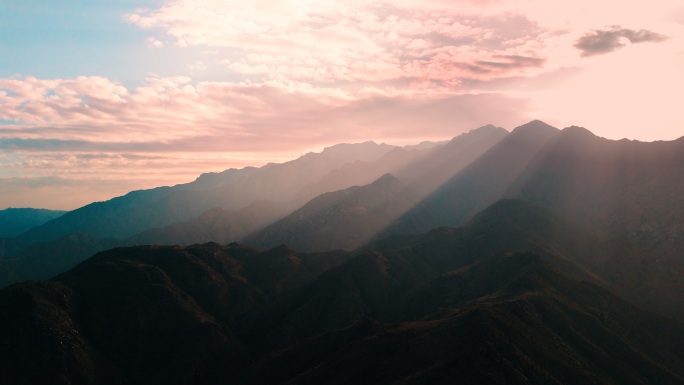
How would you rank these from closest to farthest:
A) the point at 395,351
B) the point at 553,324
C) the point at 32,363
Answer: the point at 395,351 → the point at 553,324 → the point at 32,363

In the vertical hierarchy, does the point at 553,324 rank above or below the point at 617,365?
above

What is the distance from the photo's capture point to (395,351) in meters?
149

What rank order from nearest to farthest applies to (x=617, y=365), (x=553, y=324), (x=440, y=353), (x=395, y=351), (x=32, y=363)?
1. (x=440, y=353)
2. (x=395, y=351)
3. (x=617, y=365)
4. (x=553, y=324)
5. (x=32, y=363)

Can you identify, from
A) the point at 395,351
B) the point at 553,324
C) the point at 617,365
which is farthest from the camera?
the point at 553,324

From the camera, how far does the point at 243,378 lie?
599 ft

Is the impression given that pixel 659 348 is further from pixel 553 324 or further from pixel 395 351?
pixel 395 351

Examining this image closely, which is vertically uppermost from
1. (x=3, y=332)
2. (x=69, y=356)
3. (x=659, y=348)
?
(x=3, y=332)

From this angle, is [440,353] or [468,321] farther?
[468,321]

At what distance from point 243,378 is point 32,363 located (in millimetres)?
81383

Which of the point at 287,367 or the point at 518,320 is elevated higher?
the point at 518,320

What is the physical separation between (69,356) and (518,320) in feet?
573

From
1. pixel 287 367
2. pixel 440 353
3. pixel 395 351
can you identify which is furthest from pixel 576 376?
pixel 287 367

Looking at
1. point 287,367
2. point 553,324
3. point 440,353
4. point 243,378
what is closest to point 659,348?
point 553,324

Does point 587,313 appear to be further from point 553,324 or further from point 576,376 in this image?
point 576,376
